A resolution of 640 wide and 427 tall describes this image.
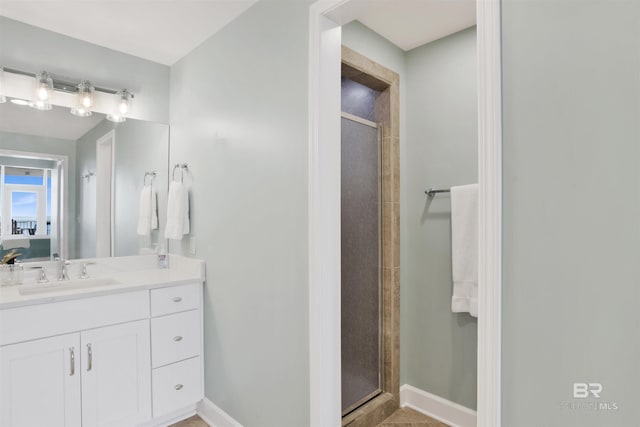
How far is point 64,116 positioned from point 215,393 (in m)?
2.09

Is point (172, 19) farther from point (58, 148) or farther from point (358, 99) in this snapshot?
point (358, 99)

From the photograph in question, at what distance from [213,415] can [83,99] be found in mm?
2249

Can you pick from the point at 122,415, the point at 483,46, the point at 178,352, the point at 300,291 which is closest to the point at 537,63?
the point at 483,46

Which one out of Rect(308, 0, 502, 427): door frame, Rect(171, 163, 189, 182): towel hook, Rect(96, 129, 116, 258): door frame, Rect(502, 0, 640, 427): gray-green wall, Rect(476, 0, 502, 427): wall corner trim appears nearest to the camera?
Rect(502, 0, 640, 427): gray-green wall

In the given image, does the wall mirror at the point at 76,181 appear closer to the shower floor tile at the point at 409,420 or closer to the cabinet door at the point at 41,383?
the cabinet door at the point at 41,383

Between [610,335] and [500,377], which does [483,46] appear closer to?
[610,335]

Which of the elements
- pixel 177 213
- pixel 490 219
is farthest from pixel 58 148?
pixel 490 219

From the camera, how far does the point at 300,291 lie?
1640mm

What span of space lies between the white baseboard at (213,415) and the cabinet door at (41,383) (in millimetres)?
707

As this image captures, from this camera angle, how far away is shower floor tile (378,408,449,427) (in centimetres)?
219

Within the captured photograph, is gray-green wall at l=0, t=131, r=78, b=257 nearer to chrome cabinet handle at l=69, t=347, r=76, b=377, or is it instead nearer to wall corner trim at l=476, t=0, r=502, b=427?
chrome cabinet handle at l=69, t=347, r=76, b=377

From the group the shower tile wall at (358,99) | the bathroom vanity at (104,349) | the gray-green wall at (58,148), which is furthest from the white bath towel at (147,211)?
the shower tile wall at (358,99)

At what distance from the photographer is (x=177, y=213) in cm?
236

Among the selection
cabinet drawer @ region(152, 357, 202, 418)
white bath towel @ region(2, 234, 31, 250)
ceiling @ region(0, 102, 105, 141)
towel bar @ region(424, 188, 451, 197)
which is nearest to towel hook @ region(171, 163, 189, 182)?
ceiling @ region(0, 102, 105, 141)
